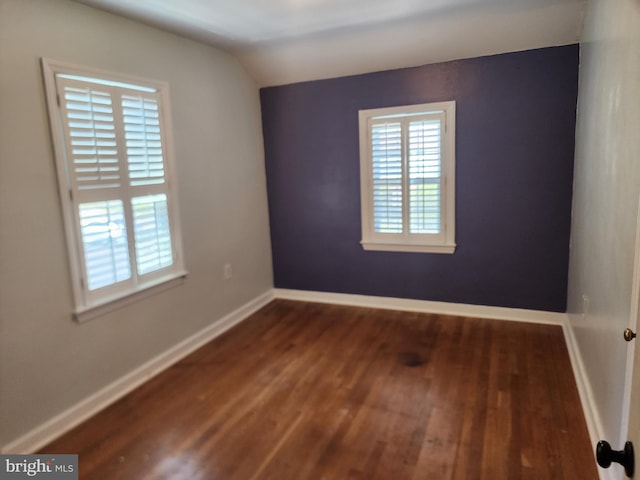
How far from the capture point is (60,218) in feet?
7.55

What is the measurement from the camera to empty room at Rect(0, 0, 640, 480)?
2041 mm

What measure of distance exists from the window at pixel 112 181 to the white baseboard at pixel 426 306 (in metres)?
1.62

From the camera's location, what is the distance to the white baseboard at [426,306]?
353 centimetres

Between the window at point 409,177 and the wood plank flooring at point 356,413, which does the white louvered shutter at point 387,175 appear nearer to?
the window at point 409,177

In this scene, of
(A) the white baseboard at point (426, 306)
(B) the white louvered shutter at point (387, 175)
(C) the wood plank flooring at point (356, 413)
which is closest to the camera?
(C) the wood plank flooring at point (356, 413)

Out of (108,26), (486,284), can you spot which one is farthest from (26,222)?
(486,284)

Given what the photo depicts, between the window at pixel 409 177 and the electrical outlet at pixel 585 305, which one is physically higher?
the window at pixel 409 177

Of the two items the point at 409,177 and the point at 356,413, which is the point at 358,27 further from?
the point at 356,413

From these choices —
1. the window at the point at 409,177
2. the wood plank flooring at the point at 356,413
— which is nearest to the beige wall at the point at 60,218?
the wood plank flooring at the point at 356,413

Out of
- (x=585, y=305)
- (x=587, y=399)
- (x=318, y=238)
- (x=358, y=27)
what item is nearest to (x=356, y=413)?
(x=587, y=399)

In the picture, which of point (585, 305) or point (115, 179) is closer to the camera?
point (585, 305)

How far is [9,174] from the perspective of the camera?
2.06 meters

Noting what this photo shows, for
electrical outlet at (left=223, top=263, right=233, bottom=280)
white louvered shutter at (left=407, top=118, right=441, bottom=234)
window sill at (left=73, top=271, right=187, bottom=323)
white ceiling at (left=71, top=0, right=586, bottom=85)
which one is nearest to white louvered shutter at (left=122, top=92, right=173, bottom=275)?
window sill at (left=73, top=271, right=187, bottom=323)

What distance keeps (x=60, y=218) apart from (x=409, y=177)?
105 inches
